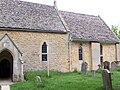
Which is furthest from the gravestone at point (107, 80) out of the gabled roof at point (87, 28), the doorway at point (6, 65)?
the gabled roof at point (87, 28)

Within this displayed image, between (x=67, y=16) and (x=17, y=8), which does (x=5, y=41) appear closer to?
(x=17, y=8)

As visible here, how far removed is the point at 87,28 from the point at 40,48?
32.1ft

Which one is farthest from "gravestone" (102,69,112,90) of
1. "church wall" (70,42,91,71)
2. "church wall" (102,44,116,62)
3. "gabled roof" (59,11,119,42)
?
"church wall" (102,44,116,62)

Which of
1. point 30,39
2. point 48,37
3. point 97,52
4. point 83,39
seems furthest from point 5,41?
point 97,52

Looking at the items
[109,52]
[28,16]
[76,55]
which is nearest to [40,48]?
[28,16]

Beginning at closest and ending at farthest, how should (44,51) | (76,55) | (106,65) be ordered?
(44,51)
(76,55)
(106,65)

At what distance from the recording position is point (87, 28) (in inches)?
1329

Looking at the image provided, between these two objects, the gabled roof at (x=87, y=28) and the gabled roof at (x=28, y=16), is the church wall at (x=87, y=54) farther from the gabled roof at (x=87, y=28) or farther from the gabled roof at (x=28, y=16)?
the gabled roof at (x=28, y=16)

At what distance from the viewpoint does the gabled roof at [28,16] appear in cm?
2537

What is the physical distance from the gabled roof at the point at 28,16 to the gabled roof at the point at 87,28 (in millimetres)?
2462

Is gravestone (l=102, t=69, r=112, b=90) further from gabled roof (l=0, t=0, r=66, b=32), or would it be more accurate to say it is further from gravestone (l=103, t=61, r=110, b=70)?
gravestone (l=103, t=61, r=110, b=70)

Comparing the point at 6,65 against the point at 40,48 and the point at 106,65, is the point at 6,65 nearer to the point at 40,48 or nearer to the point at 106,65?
the point at 40,48

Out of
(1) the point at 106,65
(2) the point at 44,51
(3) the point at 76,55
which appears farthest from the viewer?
(1) the point at 106,65

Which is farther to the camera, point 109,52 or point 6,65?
point 109,52
